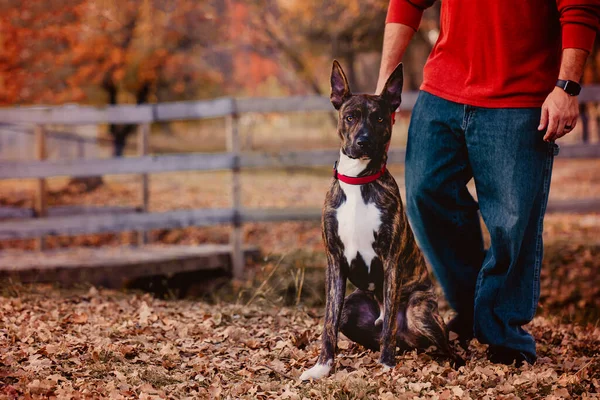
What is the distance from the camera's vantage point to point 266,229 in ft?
32.7

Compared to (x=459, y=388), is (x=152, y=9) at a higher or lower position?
higher

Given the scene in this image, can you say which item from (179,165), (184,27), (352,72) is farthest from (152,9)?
(179,165)

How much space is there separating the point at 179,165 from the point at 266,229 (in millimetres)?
3706

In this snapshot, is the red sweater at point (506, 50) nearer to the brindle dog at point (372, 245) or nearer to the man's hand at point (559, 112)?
the man's hand at point (559, 112)

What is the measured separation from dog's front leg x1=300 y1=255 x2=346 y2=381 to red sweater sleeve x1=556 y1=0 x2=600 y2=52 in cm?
140

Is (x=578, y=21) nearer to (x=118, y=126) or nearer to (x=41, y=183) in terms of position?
(x=41, y=183)

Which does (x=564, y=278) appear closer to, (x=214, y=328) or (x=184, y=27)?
(x=214, y=328)

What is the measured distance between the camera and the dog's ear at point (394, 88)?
3051mm

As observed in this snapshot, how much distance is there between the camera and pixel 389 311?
9.98ft

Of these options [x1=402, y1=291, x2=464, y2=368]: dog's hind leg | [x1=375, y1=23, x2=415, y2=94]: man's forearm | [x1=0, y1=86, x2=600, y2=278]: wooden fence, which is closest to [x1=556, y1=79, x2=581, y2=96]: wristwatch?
[x1=375, y1=23, x2=415, y2=94]: man's forearm

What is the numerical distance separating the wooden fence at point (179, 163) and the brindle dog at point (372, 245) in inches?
128

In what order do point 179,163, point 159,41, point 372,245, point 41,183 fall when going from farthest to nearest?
point 159,41 → point 41,183 → point 179,163 → point 372,245

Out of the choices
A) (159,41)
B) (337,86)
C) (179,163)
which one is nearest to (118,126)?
(159,41)

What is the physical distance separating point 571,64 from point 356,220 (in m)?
1.14
